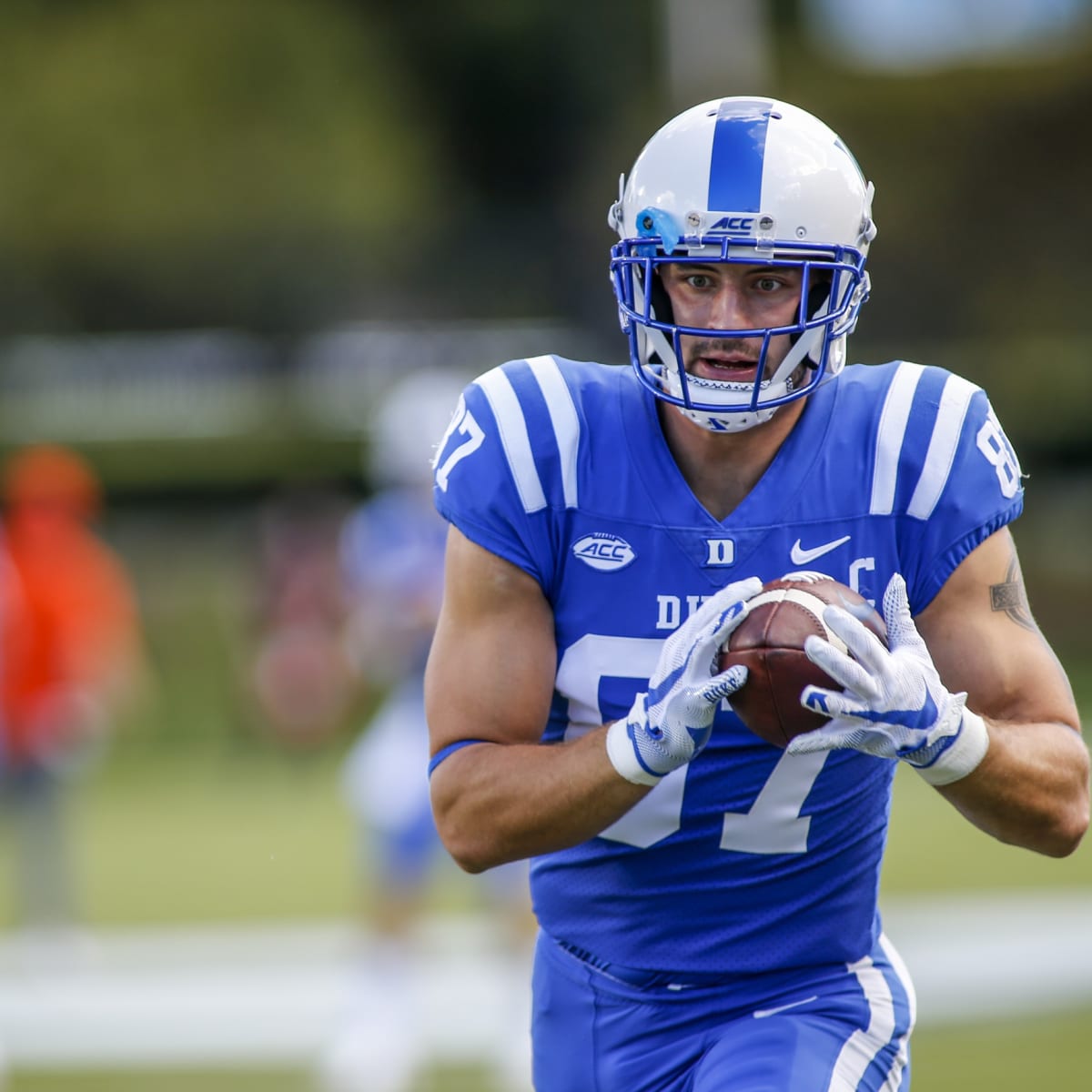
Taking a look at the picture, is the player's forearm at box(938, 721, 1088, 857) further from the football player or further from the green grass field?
the green grass field

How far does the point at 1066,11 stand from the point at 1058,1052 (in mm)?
23222

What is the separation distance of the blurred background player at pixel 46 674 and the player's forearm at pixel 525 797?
6399 millimetres

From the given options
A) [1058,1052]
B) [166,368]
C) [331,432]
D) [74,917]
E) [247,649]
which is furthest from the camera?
[166,368]

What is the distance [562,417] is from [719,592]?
16.2 inches

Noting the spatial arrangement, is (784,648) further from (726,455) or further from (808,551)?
(726,455)

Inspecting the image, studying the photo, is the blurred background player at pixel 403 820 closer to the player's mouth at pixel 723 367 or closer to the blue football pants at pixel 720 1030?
the blue football pants at pixel 720 1030

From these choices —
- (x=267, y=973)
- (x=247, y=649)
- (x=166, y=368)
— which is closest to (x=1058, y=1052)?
(x=267, y=973)

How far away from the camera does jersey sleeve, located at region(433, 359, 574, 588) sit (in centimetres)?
308

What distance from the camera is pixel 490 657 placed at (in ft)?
9.98

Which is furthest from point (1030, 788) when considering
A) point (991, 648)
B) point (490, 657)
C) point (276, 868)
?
point (276, 868)

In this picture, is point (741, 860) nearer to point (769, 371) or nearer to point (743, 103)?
point (769, 371)

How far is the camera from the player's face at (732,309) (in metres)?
3.06

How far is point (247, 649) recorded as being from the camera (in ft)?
56.4

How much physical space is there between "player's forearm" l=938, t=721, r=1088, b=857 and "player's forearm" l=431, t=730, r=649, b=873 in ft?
1.59
